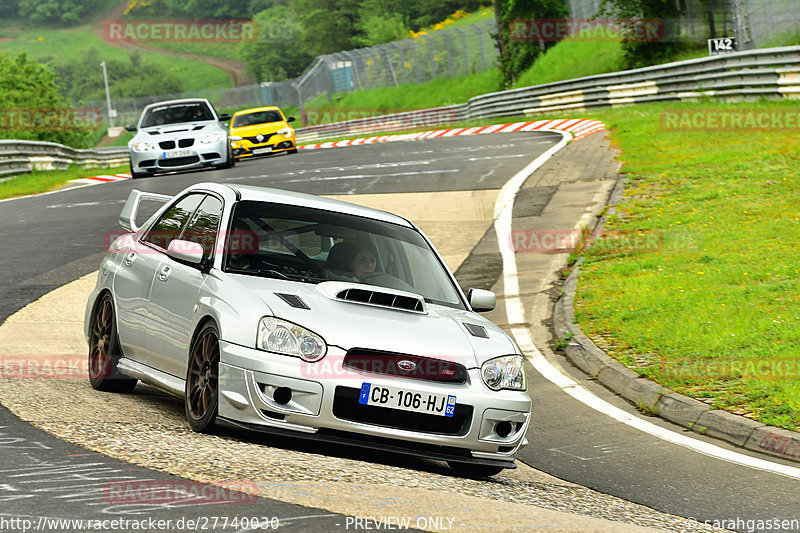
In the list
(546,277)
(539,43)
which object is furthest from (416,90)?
(546,277)

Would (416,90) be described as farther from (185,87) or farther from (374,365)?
(185,87)

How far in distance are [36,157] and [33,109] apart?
72.2 feet

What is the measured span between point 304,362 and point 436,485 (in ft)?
3.21

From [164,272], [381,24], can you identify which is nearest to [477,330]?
[164,272]

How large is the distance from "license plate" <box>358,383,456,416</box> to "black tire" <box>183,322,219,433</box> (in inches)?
33.4

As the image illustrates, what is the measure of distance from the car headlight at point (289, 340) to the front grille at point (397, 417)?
0.80 feet

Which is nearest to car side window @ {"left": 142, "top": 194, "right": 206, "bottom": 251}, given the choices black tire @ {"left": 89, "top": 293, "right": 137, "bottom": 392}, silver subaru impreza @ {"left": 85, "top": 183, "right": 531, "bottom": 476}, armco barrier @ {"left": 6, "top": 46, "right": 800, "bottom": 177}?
silver subaru impreza @ {"left": 85, "top": 183, "right": 531, "bottom": 476}

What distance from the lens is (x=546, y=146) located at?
87.4 feet

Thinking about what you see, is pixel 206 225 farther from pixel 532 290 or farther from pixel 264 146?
pixel 264 146

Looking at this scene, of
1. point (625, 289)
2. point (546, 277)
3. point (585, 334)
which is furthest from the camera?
point (546, 277)

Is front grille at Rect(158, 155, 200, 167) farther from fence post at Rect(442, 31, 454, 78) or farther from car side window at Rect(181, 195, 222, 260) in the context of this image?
fence post at Rect(442, 31, 454, 78)

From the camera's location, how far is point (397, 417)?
20.1 ft

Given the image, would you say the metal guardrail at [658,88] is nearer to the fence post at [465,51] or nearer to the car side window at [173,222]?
the fence post at [465,51]

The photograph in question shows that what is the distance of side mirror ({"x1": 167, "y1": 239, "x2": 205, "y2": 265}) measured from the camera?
6.84 meters
